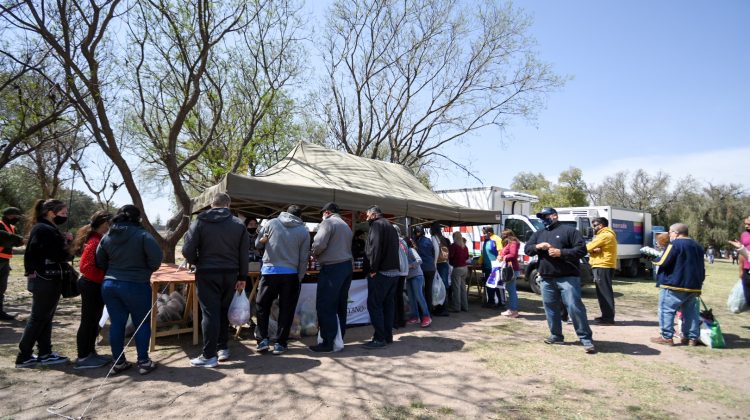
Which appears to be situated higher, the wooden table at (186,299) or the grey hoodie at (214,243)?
the grey hoodie at (214,243)

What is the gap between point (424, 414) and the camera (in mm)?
3303

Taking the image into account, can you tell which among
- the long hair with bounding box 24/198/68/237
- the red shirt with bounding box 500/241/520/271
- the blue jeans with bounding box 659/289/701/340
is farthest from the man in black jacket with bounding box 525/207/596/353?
the long hair with bounding box 24/198/68/237

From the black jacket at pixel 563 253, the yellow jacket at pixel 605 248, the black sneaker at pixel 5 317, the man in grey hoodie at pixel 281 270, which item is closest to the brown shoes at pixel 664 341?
the yellow jacket at pixel 605 248

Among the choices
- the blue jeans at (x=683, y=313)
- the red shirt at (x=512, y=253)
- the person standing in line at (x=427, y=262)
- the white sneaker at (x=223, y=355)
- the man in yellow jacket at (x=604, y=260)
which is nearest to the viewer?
the white sneaker at (x=223, y=355)

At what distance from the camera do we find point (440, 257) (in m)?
7.40

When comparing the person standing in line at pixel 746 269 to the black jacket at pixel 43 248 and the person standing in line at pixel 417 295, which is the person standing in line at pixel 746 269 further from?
the black jacket at pixel 43 248

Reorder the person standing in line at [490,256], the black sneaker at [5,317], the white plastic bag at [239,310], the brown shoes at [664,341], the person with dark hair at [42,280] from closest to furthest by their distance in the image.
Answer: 1. the person with dark hair at [42,280]
2. the white plastic bag at [239,310]
3. the brown shoes at [664,341]
4. the black sneaker at [5,317]
5. the person standing in line at [490,256]

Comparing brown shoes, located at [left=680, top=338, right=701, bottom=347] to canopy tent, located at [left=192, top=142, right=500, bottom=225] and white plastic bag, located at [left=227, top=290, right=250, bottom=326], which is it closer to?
canopy tent, located at [left=192, top=142, right=500, bottom=225]

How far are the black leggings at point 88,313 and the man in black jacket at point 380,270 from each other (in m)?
2.95

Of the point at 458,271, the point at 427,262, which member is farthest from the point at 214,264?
the point at 458,271

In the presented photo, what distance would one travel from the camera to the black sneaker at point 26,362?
13.7ft

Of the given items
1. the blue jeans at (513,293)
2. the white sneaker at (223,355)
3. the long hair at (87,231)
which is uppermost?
the long hair at (87,231)

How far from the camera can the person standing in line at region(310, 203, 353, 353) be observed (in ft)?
16.1

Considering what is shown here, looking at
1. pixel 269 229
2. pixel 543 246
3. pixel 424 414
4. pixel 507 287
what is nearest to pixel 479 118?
pixel 507 287
